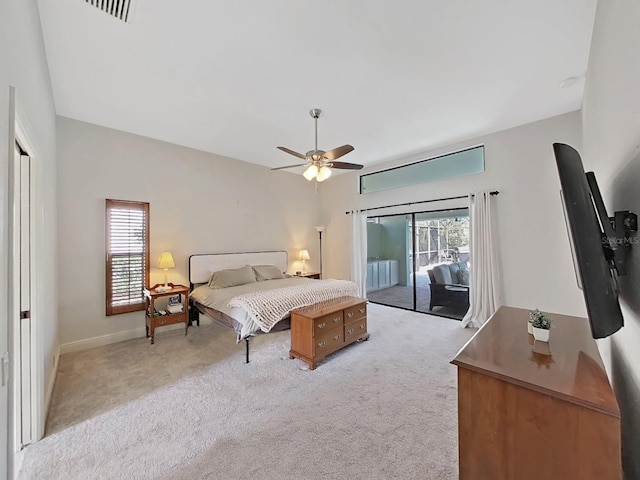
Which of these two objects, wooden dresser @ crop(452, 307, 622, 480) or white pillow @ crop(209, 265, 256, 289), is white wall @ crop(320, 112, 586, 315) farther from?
white pillow @ crop(209, 265, 256, 289)

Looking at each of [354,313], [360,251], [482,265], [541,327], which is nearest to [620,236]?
[541,327]

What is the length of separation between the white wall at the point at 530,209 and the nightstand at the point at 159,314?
452 cm

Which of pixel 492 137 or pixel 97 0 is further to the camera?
pixel 492 137

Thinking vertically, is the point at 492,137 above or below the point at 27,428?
above

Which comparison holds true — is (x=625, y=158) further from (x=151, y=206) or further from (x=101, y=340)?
(x=101, y=340)

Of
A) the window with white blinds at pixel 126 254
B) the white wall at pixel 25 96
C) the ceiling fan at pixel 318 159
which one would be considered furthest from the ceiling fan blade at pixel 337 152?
the window with white blinds at pixel 126 254

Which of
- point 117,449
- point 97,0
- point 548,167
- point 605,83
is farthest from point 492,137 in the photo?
point 117,449

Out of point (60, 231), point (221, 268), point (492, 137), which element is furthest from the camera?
point (221, 268)

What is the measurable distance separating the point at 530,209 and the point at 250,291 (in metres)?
4.11

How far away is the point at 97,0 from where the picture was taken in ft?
5.99

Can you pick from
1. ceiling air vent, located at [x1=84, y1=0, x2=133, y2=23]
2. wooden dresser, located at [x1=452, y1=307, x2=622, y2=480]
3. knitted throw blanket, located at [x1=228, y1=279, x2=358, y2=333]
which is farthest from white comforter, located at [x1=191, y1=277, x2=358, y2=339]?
ceiling air vent, located at [x1=84, y1=0, x2=133, y2=23]

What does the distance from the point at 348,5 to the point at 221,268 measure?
411 centimetres

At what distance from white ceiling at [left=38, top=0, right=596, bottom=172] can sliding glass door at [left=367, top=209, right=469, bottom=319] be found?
1754 millimetres

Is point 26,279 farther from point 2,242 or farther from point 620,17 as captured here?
point 620,17
